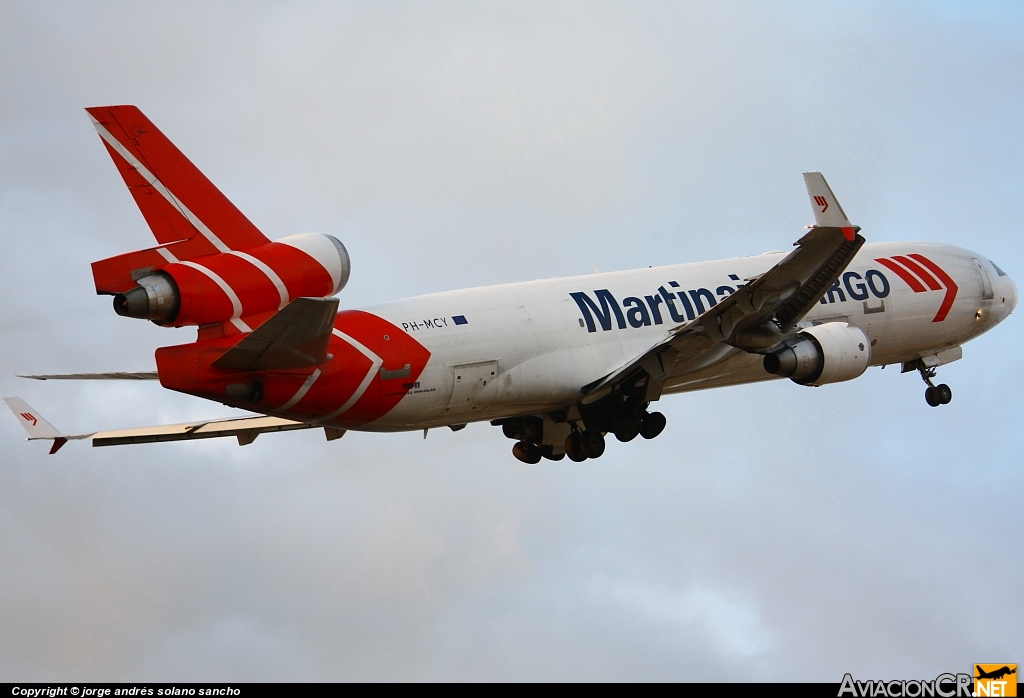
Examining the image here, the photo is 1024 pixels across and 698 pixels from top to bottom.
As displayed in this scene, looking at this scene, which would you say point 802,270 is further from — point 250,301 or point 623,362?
point 250,301

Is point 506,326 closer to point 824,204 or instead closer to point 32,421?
point 824,204

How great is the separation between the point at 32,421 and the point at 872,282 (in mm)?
21415

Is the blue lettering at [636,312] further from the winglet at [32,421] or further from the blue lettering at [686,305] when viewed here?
the winglet at [32,421]

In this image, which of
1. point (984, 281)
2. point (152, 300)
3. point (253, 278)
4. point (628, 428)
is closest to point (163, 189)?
point (253, 278)

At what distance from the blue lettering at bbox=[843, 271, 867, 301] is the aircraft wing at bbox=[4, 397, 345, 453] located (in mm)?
13612

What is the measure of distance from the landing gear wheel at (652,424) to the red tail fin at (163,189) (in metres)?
11.7

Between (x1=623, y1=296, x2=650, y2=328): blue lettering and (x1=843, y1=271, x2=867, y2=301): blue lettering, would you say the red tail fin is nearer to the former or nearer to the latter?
(x1=623, y1=296, x2=650, y2=328): blue lettering

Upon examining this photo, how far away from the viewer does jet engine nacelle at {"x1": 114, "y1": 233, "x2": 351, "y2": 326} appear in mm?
27750

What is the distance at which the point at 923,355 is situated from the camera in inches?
1650

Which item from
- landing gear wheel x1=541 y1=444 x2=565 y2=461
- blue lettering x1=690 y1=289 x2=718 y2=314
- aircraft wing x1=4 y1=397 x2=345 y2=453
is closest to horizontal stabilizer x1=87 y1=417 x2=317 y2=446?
aircraft wing x1=4 y1=397 x2=345 y2=453

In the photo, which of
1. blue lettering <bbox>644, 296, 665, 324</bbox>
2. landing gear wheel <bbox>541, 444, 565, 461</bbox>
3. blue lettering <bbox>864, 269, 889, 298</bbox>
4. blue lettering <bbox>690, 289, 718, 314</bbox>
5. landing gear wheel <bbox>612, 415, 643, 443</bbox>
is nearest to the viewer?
landing gear wheel <bbox>612, 415, 643, 443</bbox>

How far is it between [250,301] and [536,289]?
905 cm

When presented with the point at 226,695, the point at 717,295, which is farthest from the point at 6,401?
the point at 717,295

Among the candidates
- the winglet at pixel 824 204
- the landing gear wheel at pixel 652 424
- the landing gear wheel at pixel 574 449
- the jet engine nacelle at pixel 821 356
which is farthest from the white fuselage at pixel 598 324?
the winglet at pixel 824 204
